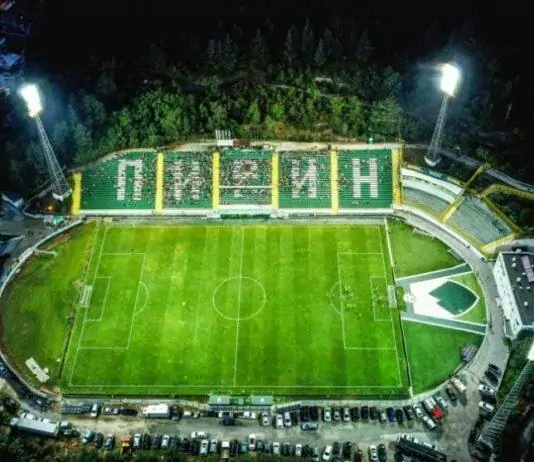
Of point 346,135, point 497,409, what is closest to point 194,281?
point 346,135

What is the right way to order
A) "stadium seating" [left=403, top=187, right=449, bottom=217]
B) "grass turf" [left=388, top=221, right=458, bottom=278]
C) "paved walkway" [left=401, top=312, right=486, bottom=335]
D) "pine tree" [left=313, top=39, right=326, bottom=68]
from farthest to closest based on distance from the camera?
1. "pine tree" [left=313, top=39, right=326, bottom=68]
2. "stadium seating" [left=403, top=187, right=449, bottom=217]
3. "grass turf" [left=388, top=221, right=458, bottom=278]
4. "paved walkway" [left=401, top=312, right=486, bottom=335]

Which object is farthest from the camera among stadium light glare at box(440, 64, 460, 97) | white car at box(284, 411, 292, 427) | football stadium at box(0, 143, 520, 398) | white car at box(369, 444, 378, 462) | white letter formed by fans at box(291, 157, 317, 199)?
white letter formed by fans at box(291, 157, 317, 199)

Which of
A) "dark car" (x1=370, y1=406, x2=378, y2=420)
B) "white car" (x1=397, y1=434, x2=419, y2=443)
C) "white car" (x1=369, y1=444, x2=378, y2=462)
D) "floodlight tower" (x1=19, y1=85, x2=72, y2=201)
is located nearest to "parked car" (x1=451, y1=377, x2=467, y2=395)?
"white car" (x1=397, y1=434, x2=419, y2=443)

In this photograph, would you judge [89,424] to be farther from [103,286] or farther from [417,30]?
[417,30]

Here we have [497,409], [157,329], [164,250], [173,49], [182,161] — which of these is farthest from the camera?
[173,49]

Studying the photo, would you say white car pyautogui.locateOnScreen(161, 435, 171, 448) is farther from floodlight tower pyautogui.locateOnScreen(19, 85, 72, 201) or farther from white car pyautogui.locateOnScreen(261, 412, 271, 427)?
floodlight tower pyautogui.locateOnScreen(19, 85, 72, 201)

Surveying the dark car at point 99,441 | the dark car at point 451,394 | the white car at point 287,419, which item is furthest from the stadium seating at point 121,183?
the dark car at point 451,394

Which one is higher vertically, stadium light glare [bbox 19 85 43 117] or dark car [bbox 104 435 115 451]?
stadium light glare [bbox 19 85 43 117]

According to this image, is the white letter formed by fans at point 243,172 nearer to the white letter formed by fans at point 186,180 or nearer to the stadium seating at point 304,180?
the stadium seating at point 304,180
